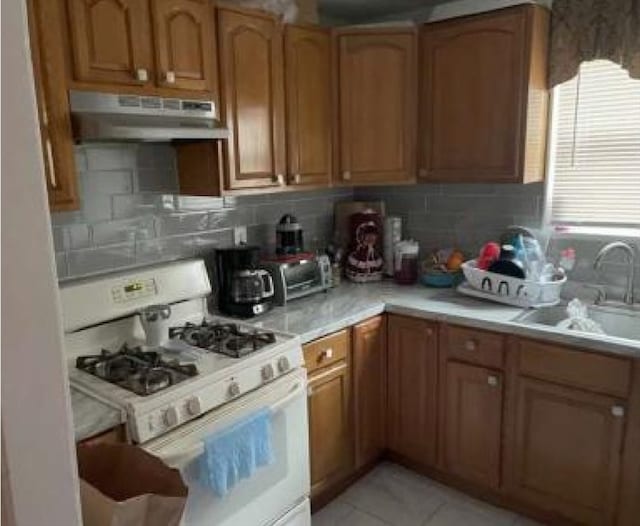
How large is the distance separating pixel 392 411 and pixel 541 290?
90 centimetres

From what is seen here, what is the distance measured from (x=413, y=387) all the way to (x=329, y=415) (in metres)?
0.45

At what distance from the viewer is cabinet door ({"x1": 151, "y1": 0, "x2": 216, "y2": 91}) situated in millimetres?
1816

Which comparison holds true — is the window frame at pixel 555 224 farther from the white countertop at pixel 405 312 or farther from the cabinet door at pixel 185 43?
the cabinet door at pixel 185 43

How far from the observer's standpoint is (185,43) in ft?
6.23

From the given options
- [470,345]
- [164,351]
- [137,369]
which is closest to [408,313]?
[470,345]

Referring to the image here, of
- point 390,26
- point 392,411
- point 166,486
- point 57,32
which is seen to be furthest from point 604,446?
point 57,32

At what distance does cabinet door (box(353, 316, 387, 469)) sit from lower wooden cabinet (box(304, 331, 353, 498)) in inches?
2.2

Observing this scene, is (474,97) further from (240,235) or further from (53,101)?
(53,101)

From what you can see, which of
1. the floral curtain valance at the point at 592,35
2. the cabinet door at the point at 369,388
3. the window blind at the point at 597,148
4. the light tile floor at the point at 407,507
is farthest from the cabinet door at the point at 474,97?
the light tile floor at the point at 407,507

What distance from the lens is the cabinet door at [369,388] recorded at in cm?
238

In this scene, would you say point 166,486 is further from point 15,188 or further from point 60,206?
point 60,206

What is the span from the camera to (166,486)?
0.92 meters

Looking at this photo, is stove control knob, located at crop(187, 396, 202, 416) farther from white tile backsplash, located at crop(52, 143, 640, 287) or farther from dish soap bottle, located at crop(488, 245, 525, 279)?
dish soap bottle, located at crop(488, 245, 525, 279)

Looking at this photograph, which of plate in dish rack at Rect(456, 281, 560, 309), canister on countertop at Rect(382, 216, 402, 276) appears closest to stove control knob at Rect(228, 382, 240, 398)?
plate in dish rack at Rect(456, 281, 560, 309)
